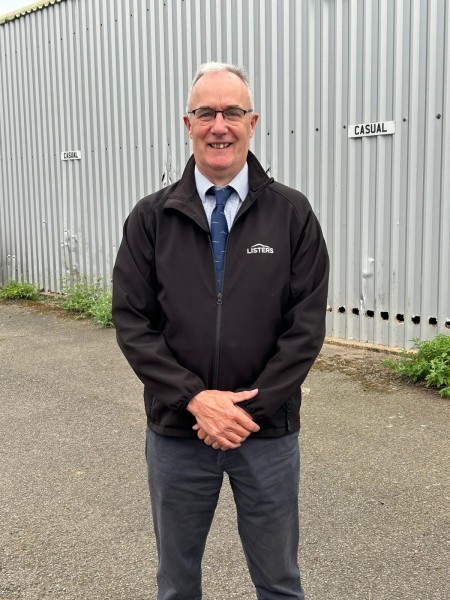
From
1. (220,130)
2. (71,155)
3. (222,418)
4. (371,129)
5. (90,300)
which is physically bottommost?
(90,300)

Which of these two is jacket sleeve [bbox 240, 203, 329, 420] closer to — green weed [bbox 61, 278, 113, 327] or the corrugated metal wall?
the corrugated metal wall

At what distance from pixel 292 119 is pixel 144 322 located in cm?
592

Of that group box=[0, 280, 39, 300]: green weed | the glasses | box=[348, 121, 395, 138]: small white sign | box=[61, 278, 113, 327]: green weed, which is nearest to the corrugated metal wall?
box=[348, 121, 395, 138]: small white sign

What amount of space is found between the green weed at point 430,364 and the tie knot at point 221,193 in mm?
3857

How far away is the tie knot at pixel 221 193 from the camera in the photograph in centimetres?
244

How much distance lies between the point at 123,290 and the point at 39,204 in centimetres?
961

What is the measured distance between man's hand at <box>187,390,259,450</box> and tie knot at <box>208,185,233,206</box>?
67 centimetres

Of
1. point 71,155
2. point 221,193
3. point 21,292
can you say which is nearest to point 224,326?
point 221,193

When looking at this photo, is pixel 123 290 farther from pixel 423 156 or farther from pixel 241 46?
pixel 241 46

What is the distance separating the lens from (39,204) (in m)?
11.5

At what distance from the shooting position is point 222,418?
2225mm

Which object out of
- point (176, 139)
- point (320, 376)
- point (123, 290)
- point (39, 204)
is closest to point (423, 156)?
point (320, 376)

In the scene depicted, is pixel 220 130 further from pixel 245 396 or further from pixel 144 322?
pixel 245 396

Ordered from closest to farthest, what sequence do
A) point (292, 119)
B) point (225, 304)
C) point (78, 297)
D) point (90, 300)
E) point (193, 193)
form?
point (225, 304)
point (193, 193)
point (292, 119)
point (90, 300)
point (78, 297)
